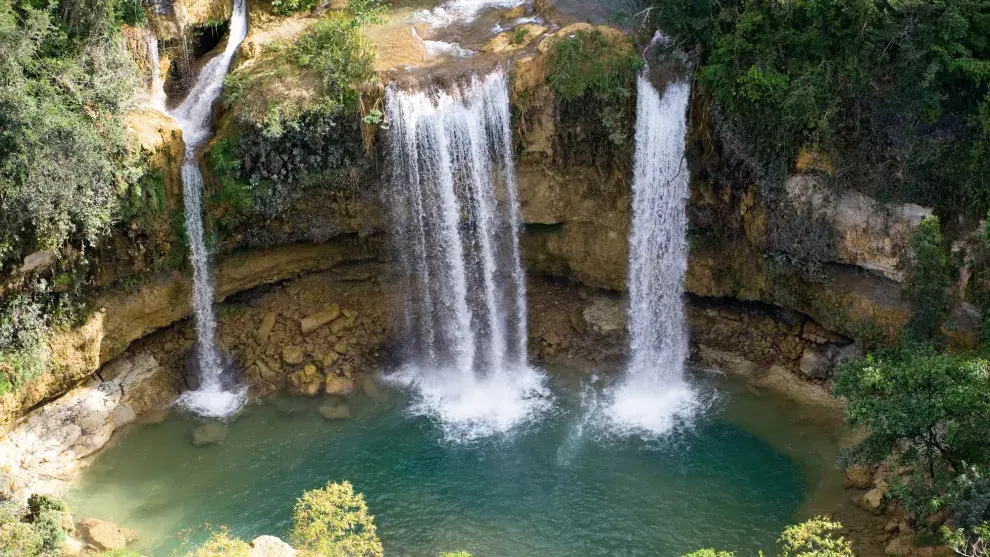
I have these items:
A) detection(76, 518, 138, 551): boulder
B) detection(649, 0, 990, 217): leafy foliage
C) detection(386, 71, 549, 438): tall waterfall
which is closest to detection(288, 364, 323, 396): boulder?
detection(386, 71, 549, 438): tall waterfall

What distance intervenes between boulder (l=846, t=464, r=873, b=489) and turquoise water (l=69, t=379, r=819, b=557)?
78 centimetres

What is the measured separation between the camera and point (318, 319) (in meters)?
24.8

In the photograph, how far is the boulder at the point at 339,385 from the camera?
23.8 m

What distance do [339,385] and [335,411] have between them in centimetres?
95

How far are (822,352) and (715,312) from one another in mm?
3146

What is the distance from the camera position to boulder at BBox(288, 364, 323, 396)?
2377 centimetres

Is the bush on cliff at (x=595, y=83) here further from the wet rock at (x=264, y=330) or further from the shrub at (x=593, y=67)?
the wet rock at (x=264, y=330)

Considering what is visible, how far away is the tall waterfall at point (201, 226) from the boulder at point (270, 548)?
6.97 meters

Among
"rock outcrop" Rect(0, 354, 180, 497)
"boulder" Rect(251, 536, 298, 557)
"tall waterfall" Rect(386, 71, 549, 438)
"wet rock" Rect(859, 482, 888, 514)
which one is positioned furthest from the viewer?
"tall waterfall" Rect(386, 71, 549, 438)

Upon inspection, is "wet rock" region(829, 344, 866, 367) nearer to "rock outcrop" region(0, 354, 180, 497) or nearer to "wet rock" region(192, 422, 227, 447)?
"wet rock" region(192, 422, 227, 447)

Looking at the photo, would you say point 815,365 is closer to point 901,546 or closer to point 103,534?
point 901,546

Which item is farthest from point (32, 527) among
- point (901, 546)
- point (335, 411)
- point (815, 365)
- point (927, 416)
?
point (815, 365)

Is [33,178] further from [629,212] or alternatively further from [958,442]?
[958,442]

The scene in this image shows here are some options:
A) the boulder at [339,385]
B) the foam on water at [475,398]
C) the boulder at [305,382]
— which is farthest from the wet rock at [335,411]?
the foam on water at [475,398]
